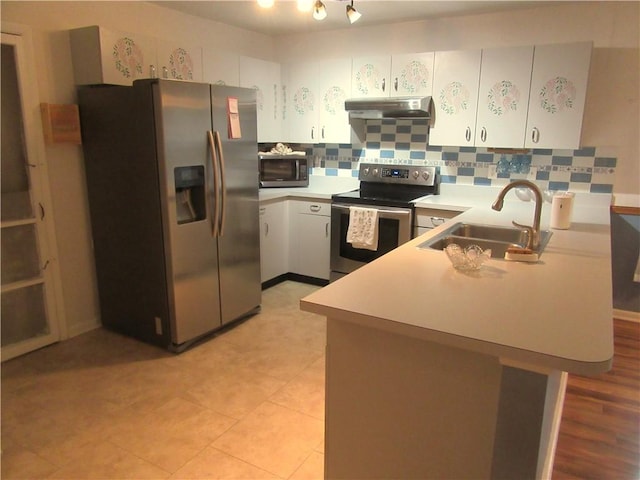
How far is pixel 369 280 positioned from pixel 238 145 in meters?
1.86

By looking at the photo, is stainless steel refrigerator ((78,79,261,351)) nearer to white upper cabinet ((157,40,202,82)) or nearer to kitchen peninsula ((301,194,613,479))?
white upper cabinet ((157,40,202,82))

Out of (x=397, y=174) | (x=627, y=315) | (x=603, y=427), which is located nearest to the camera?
(x=603, y=427)

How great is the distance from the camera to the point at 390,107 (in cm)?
371

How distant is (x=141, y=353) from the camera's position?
3.03m

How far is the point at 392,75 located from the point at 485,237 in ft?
5.92

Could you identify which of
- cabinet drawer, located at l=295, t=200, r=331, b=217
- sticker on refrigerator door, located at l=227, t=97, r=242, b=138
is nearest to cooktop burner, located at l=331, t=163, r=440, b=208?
cabinet drawer, located at l=295, t=200, r=331, b=217

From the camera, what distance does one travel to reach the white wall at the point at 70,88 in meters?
2.86

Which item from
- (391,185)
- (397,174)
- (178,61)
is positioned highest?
(178,61)

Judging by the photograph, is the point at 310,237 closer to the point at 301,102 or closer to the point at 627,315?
the point at 301,102

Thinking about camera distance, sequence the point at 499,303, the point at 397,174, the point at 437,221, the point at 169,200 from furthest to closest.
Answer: the point at 397,174 < the point at 437,221 < the point at 169,200 < the point at 499,303

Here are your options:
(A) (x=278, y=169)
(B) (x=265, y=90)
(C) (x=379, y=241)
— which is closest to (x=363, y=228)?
(C) (x=379, y=241)

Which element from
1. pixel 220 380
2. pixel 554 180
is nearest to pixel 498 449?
pixel 220 380

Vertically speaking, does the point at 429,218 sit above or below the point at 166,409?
above

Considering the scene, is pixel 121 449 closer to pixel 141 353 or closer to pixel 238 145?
pixel 141 353
